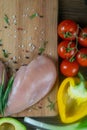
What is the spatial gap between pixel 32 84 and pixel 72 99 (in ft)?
0.50

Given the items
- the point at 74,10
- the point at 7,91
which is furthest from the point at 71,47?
the point at 7,91

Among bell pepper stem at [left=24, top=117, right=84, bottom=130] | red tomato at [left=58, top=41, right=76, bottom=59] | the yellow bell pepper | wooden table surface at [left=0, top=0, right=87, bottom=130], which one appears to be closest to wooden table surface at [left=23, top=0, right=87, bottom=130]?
wooden table surface at [left=0, top=0, right=87, bottom=130]

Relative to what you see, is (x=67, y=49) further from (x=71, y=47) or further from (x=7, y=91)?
(x=7, y=91)

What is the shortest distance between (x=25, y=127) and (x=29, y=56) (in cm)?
25

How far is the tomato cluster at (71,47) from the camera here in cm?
135

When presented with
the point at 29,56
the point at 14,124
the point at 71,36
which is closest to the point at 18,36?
the point at 29,56

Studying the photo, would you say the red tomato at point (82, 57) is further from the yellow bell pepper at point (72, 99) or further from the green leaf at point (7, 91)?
the green leaf at point (7, 91)

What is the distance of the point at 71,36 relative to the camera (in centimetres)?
135

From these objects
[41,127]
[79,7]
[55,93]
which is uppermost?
[79,7]

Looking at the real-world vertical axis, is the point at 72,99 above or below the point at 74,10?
below

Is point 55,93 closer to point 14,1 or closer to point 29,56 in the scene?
point 29,56

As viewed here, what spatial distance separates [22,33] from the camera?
1.39 m

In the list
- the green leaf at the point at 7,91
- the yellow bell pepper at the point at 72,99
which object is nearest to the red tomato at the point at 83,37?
the yellow bell pepper at the point at 72,99

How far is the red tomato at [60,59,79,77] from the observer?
1.36 metres
